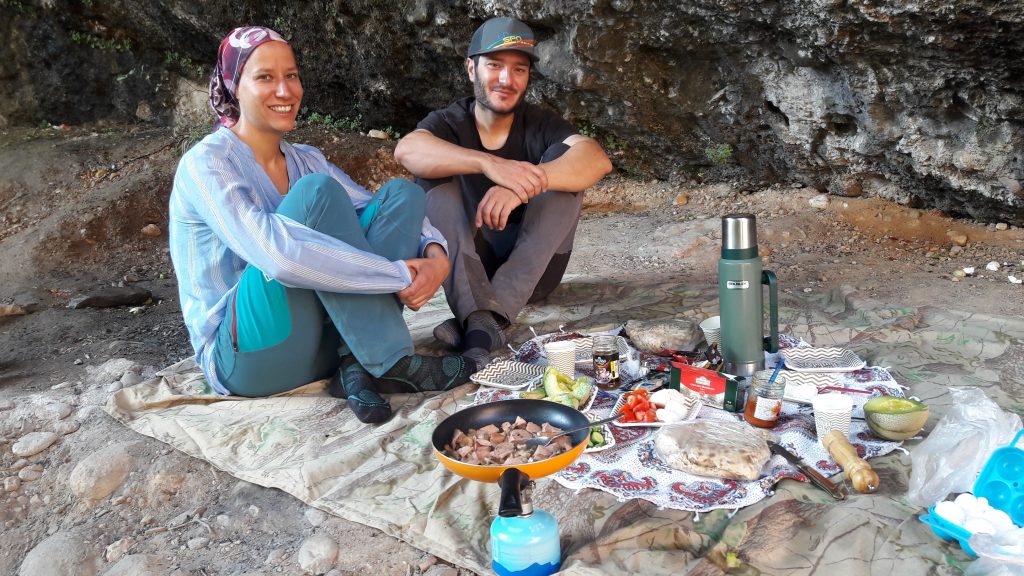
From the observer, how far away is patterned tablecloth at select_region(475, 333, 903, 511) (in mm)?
1836

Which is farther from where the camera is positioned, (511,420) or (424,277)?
(424,277)

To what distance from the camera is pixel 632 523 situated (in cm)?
178

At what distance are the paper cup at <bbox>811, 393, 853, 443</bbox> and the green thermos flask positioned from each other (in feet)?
1.32

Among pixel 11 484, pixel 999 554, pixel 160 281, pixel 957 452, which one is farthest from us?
pixel 160 281

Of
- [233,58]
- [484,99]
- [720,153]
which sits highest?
[233,58]

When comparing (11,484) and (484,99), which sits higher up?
(484,99)

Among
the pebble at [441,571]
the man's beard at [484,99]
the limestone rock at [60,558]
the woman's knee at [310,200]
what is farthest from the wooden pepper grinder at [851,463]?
the limestone rock at [60,558]

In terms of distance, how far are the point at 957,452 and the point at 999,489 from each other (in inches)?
6.8

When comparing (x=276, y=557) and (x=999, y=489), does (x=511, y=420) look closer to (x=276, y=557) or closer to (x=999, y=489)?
(x=276, y=557)

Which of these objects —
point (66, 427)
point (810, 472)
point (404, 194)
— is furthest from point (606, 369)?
point (66, 427)

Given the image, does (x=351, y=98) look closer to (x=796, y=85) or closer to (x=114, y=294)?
(x=114, y=294)

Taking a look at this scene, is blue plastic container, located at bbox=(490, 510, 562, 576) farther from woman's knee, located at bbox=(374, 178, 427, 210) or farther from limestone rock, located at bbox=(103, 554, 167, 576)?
woman's knee, located at bbox=(374, 178, 427, 210)

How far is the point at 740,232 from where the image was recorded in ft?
7.62

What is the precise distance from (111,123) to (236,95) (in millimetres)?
5950
